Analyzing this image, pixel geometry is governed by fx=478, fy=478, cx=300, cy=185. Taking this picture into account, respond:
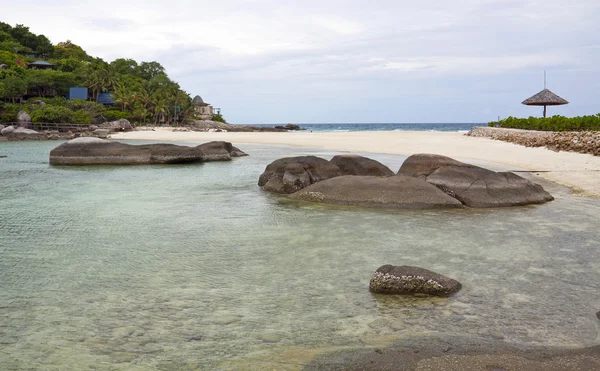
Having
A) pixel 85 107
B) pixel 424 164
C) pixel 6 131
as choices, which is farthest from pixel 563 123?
pixel 85 107

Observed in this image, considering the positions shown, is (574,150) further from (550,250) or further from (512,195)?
(550,250)

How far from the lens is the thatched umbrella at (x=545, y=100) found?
42594 millimetres

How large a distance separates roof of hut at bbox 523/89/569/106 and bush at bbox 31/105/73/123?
56172 mm

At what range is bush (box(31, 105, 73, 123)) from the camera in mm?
62344

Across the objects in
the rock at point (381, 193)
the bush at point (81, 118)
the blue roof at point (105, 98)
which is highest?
the blue roof at point (105, 98)

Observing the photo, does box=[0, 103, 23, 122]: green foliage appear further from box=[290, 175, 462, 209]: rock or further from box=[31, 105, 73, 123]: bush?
box=[290, 175, 462, 209]: rock

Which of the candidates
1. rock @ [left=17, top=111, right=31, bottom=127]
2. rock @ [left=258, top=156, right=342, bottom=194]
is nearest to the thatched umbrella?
rock @ [left=258, top=156, right=342, bottom=194]

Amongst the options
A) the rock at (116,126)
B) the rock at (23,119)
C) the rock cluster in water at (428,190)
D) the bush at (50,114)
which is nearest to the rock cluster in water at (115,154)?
the rock cluster in water at (428,190)

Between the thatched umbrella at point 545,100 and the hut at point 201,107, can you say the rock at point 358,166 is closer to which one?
the thatched umbrella at point 545,100

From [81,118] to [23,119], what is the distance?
7508 mm

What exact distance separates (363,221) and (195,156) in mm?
16319

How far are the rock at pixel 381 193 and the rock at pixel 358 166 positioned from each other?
2.06 metres

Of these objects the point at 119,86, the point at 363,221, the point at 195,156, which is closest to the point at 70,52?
the point at 119,86

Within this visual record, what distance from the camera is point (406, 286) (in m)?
5.86
